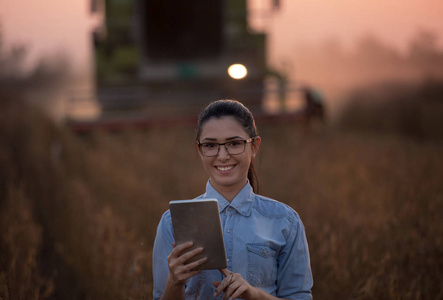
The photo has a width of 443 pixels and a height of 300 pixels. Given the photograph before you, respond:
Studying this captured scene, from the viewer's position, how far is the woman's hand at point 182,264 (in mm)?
1859

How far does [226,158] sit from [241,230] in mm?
297

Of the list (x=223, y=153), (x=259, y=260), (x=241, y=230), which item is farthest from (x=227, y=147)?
(x=259, y=260)

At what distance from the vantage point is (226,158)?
2104mm

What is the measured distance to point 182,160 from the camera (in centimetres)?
937

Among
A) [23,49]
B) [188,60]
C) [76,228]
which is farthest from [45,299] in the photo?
[188,60]

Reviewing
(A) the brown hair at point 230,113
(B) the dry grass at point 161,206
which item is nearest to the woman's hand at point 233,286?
(A) the brown hair at point 230,113

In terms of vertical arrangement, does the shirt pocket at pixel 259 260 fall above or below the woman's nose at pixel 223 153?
below

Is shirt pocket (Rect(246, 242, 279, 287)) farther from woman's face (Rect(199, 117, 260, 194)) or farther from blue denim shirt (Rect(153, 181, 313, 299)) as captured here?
woman's face (Rect(199, 117, 260, 194))

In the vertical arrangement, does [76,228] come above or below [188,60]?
below

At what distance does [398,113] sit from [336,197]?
7.83 metres

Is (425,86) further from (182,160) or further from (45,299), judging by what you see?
(45,299)

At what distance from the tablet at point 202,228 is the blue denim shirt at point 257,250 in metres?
0.20

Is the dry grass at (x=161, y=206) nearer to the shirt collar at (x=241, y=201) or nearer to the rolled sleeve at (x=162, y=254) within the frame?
the rolled sleeve at (x=162, y=254)

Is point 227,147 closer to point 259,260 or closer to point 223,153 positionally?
point 223,153
